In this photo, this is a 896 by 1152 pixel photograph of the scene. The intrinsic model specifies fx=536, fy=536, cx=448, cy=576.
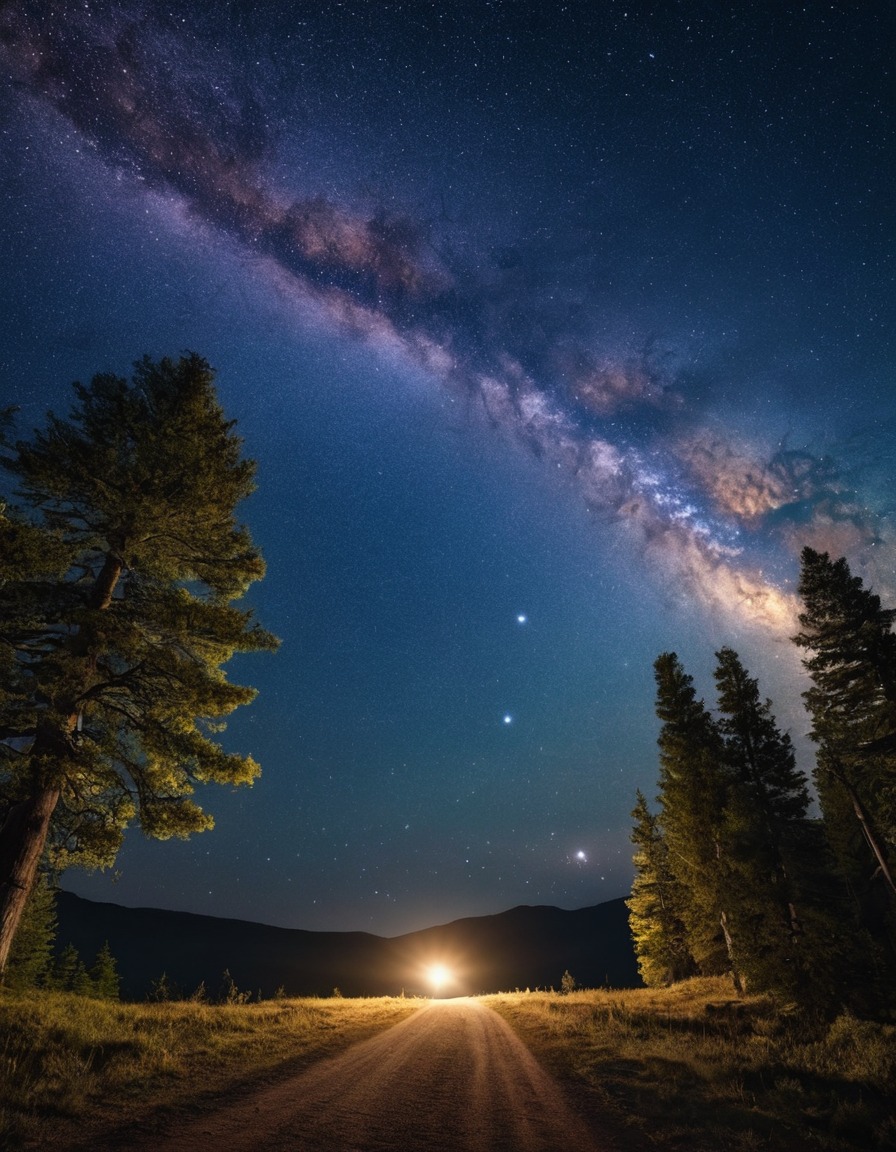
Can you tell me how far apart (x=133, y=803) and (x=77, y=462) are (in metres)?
6.88

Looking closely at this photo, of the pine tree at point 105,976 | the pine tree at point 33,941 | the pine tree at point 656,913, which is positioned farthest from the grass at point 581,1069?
the pine tree at point 105,976

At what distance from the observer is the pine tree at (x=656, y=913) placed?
3459cm

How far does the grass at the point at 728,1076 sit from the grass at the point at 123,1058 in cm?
564

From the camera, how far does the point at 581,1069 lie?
10773mm

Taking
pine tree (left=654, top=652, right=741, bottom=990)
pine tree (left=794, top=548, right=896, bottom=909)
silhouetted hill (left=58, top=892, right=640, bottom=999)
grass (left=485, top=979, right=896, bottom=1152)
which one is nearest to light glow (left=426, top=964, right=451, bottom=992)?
pine tree (left=654, top=652, right=741, bottom=990)

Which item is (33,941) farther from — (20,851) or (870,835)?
(870,835)

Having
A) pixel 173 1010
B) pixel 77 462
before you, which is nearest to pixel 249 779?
pixel 77 462

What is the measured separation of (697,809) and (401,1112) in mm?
18903

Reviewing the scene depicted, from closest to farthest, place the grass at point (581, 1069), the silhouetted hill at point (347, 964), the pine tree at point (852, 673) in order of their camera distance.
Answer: the grass at point (581, 1069) → the pine tree at point (852, 673) → the silhouetted hill at point (347, 964)

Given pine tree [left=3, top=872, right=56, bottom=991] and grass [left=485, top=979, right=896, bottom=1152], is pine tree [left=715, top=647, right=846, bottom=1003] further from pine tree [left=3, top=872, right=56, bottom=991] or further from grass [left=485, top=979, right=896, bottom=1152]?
pine tree [left=3, top=872, right=56, bottom=991]

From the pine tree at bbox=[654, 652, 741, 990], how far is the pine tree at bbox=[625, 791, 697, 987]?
11128 mm

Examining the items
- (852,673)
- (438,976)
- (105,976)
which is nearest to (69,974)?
(105,976)

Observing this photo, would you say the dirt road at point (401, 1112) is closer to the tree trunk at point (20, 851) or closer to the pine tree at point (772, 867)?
the tree trunk at point (20, 851)

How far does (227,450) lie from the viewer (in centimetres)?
1280
